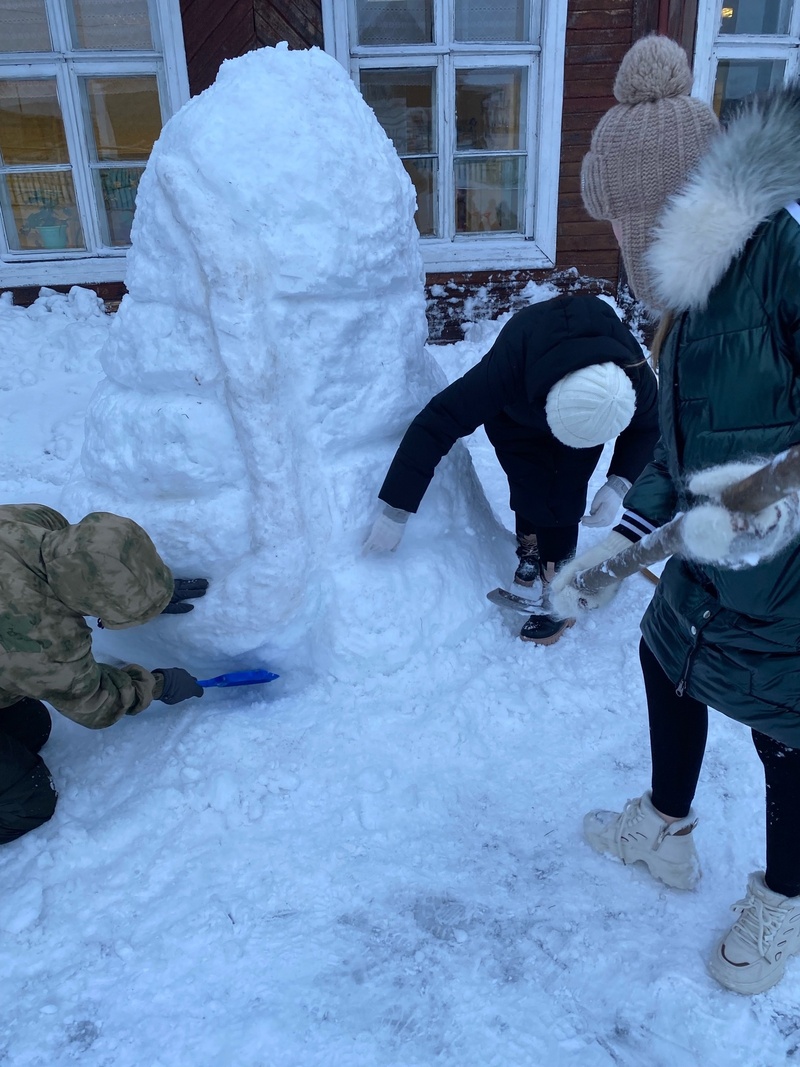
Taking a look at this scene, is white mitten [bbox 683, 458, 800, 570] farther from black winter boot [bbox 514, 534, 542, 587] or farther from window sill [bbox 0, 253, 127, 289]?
window sill [bbox 0, 253, 127, 289]

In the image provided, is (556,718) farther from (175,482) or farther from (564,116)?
(564,116)

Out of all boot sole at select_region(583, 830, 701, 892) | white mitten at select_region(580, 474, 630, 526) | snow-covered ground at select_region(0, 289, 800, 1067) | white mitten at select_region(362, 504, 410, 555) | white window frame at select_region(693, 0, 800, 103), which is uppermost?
white window frame at select_region(693, 0, 800, 103)

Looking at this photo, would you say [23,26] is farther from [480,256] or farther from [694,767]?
[694,767]

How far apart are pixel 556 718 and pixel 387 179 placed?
5.41ft

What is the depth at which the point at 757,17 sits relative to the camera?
5473mm

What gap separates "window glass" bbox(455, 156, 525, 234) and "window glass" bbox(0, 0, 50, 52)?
2843 millimetres

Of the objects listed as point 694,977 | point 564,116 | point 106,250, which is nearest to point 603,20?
point 564,116

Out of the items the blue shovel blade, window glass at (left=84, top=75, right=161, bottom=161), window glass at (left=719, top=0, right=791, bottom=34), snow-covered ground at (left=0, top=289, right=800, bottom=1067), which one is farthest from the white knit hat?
window glass at (left=719, top=0, right=791, bottom=34)

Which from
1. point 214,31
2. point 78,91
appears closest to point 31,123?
point 78,91

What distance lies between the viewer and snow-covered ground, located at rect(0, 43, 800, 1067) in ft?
4.74

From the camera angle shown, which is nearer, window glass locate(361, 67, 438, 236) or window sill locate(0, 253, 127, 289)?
window sill locate(0, 253, 127, 289)

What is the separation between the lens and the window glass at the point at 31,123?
4984 millimetres

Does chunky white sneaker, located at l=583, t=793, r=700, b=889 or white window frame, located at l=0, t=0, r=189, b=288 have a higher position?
white window frame, located at l=0, t=0, r=189, b=288

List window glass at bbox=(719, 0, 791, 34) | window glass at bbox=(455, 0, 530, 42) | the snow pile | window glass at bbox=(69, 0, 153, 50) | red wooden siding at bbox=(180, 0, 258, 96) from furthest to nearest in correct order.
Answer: window glass at bbox=(719, 0, 791, 34) → window glass at bbox=(455, 0, 530, 42) → window glass at bbox=(69, 0, 153, 50) → red wooden siding at bbox=(180, 0, 258, 96) → the snow pile
